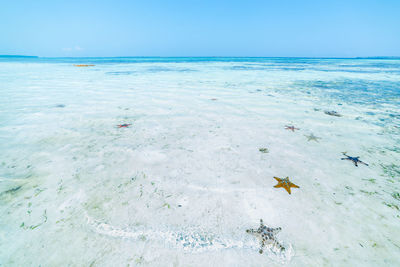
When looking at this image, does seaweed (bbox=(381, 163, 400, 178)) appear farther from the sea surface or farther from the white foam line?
the white foam line

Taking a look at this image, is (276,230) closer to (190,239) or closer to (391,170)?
(190,239)

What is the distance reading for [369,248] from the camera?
1.89 meters

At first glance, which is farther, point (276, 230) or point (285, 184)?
point (285, 184)

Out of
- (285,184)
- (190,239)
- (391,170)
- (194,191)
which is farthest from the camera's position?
(391,170)

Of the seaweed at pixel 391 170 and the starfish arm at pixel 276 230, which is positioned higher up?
the seaweed at pixel 391 170

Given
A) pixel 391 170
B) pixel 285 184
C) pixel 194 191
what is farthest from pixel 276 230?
pixel 391 170

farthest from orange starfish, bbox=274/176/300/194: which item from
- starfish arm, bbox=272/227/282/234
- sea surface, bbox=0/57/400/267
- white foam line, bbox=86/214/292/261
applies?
white foam line, bbox=86/214/292/261

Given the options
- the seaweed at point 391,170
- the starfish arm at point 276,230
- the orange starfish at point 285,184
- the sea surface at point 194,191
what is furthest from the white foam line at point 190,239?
the seaweed at point 391,170

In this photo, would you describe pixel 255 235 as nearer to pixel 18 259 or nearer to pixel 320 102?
pixel 18 259

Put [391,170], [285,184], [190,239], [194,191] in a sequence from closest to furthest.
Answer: [190,239], [194,191], [285,184], [391,170]

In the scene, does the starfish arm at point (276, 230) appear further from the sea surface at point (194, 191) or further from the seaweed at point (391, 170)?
the seaweed at point (391, 170)

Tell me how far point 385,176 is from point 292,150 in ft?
4.74

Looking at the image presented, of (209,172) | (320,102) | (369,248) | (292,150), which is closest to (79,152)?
(209,172)

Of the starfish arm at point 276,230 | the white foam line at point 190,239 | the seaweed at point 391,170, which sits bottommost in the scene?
the white foam line at point 190,239
